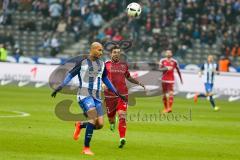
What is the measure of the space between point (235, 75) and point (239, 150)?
20.7m

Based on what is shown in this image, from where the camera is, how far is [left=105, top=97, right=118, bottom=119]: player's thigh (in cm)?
2044

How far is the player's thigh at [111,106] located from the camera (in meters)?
20.4

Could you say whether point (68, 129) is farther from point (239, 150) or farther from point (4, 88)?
point (4, 88)

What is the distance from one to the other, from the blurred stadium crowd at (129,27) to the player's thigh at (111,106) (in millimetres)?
25818

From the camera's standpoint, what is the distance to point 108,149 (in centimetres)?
1752

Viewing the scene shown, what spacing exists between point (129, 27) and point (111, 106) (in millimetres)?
28577

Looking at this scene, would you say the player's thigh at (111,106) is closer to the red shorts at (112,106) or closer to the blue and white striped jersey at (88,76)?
the red shorts at (112,106)

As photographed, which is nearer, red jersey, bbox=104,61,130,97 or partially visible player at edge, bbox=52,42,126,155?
partially visible player at edge, bbox=52,42,126,155

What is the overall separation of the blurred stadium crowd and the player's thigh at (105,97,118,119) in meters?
25.8

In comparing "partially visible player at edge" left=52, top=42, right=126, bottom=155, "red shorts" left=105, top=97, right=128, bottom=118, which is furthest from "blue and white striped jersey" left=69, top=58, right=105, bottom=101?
"red shorts" left=105, top=97, right=128, bottom=118

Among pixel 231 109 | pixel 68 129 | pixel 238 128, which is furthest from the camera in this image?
pixel 231 109

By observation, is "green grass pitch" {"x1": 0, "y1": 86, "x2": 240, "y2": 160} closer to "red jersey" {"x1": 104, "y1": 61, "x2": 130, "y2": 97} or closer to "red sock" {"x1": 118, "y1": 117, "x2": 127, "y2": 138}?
"red sock" {"x1": 118, "y1": 117, "x2": 127, "y2": 138}

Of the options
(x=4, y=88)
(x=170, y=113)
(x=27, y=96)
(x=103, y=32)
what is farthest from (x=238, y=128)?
(x=103, y=32)

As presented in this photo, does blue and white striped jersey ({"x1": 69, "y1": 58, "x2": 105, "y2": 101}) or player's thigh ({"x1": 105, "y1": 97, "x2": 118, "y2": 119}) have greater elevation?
blue and white striped jersey ({"x1": 69, "y1": 58, "x2": 105, "y2": 101})
